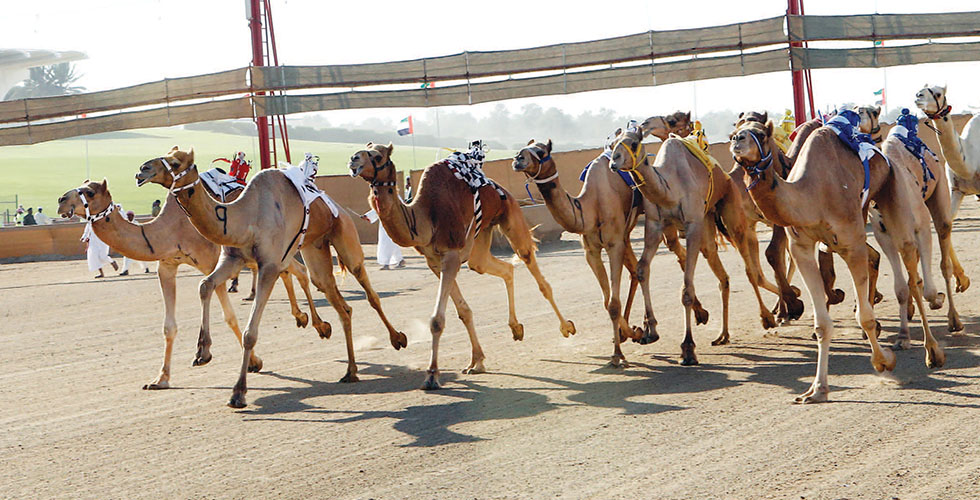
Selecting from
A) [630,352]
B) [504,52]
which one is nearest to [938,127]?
[630,352]

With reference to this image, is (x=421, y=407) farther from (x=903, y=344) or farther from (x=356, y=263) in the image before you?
(x=903, y=344)

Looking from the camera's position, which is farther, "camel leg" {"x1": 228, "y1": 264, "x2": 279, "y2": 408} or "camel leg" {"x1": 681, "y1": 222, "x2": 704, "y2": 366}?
"camel leg" {"x1": 681, "y1": 222, "x2": 704, "y2": 366}

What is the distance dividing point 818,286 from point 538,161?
318 cm

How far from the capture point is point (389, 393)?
1035 cm

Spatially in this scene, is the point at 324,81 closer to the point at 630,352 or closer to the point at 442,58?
the point at 442,58

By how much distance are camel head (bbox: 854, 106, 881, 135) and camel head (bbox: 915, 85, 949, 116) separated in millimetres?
1048

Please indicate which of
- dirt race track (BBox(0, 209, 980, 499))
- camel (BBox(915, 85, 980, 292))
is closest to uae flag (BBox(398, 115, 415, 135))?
dirt race track (BBox(0, 209, 980, 499))

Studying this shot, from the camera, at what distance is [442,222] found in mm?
10820

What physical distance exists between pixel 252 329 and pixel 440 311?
182 cm

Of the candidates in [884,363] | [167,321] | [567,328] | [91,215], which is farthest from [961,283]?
[91,215]

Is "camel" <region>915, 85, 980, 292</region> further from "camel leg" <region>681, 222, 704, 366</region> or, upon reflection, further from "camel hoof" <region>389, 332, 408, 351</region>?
"camel hoof" <region>389, 332, 408, 351</region>

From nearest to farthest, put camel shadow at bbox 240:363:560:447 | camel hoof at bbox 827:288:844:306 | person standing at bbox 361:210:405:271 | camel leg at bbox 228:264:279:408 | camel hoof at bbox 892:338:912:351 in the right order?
camel shadow at bbox 240:363:560:447
camel leg at bbox 228:264:279:408
camel hoof at bbox 892:338:912:351
camel hoof at bbox 827:288:844:306
person standing at bbox 361:210:405:271

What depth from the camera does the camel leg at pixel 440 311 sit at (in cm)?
1036

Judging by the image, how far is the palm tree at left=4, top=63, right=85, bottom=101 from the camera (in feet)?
472
